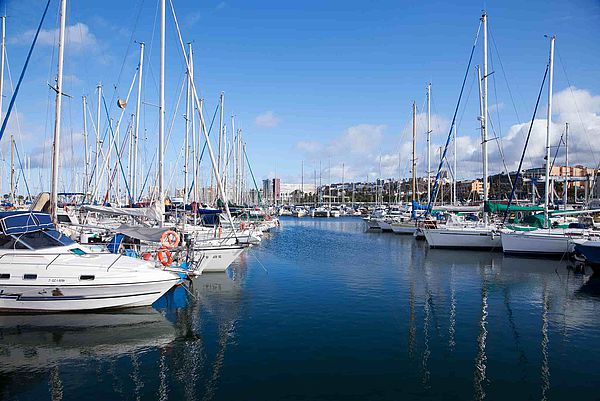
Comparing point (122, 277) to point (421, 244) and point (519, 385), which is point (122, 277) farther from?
point (421, 244)

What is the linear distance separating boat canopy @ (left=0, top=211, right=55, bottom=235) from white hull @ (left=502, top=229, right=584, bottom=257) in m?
32.4

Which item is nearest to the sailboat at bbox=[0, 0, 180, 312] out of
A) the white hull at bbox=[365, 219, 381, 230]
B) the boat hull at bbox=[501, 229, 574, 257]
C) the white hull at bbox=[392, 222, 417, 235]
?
the boat hull at bbox=[501, 229, 574, 257]

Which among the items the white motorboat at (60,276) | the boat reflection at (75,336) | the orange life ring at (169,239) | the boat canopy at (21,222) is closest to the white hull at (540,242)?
the orange life ring at (169,239)

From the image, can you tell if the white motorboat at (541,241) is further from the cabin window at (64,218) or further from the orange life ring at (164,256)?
the cabin window at (64,218)

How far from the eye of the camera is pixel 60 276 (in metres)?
15.4

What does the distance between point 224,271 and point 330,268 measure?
24.3ft

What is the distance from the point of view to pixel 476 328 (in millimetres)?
15766

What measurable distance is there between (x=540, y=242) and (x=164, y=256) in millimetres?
29082

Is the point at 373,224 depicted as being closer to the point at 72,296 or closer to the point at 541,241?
the point at 541,241

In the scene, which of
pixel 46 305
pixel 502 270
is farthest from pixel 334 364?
pixel 502 270

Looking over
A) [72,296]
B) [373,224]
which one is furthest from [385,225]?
[72,296]

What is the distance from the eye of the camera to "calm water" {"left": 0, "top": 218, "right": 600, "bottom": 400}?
1077cm

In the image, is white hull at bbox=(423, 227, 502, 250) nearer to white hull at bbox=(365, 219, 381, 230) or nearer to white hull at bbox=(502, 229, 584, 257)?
white hull at bbox=(502, 229, 584, 257)

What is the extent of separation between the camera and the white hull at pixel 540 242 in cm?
3384
